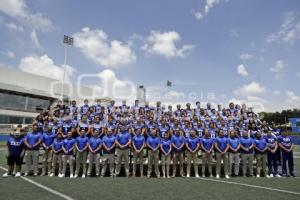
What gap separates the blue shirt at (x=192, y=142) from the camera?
12323 mm

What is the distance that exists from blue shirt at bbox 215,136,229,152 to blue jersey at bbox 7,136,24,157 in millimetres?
8805

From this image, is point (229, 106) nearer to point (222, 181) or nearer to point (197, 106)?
point (197, 106)

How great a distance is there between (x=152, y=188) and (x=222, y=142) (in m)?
4.50

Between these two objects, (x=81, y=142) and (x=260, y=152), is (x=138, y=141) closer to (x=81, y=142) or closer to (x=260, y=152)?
(x=81, y=142)

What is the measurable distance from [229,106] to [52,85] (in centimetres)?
7339

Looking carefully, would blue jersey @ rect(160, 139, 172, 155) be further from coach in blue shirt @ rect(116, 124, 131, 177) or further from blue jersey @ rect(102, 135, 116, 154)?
blue jersey @ rect(102, 135, 116, 154)

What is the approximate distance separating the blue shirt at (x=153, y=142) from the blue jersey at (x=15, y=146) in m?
5.63

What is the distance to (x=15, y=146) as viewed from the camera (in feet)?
38.7

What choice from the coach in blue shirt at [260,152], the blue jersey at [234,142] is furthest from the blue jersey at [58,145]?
the coach in blue shirt at [260,152]

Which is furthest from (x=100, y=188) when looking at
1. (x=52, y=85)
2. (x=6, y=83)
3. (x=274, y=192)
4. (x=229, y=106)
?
(x=52, y=85)

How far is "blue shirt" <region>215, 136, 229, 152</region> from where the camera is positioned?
40.4 ft

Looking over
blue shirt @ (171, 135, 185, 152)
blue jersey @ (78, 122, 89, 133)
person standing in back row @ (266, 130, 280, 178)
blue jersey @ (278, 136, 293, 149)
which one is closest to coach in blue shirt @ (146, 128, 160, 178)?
blue shirt @ (171, 135, 185, 152)

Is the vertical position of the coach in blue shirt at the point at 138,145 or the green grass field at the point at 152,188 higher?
the coach in blue shirt at the point at 138,145

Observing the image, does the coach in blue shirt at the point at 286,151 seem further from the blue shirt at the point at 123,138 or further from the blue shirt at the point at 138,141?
the blue shirt at the point at 123,138
